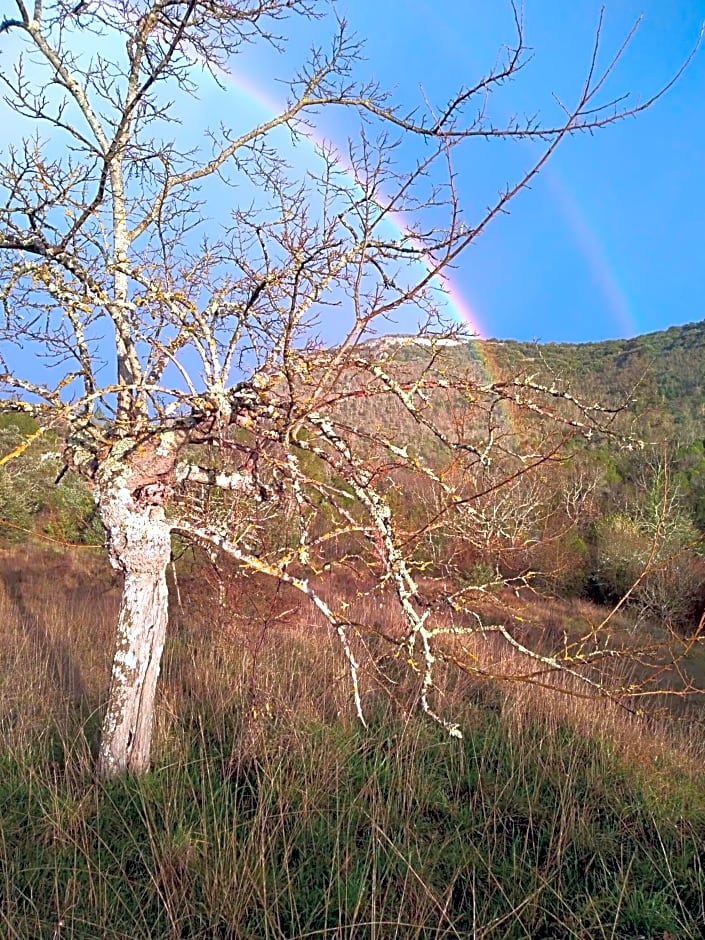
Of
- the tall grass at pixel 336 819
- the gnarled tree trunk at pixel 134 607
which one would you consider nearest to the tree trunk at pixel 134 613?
the gnarled tree trunk at pixel 134 607

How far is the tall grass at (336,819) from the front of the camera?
2.32 metres

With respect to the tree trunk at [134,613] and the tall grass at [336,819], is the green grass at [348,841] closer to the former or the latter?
the tall grass at [336,819]

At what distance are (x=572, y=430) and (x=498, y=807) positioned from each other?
2.11m

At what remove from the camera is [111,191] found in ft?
10.9

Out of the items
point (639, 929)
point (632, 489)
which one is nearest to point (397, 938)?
point (639, 929)

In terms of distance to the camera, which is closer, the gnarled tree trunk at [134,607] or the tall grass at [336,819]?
the tall grass at [336,819]

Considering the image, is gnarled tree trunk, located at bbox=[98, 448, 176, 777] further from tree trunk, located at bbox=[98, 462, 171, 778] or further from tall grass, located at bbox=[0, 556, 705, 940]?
tall grass, located at bbox=[0, 556, 705, 940]

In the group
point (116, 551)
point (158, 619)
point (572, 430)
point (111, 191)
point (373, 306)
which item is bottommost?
point (158, 619)

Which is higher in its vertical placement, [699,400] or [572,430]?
[699,400]

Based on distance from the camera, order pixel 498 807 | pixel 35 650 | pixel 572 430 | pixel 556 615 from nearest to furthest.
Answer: pixel 572 430
pixel 498 807
pixel 35 650
pixel 556 615

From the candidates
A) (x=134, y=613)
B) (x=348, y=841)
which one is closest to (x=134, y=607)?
(x=134, y=613)

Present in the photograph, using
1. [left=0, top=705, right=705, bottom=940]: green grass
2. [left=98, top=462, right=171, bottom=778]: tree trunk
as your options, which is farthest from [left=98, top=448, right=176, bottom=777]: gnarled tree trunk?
[left=0, top=705, right=705, bottom=940]: green grass

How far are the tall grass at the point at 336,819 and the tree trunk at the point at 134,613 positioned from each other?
17cm

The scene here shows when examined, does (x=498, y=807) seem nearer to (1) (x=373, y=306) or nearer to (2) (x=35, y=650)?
(1) (x=373, y=306)
